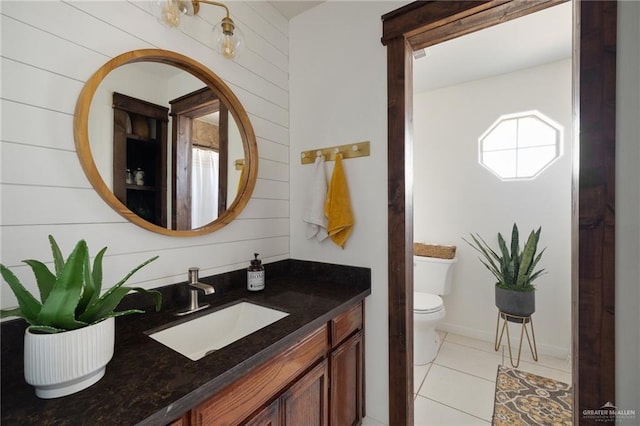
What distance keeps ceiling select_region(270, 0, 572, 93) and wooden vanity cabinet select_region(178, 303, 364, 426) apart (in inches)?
78.6

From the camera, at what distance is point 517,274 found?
7.00 feet

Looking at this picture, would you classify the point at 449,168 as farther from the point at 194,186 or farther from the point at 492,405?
the point at 194,186

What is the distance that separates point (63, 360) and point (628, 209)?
1713 millimetres

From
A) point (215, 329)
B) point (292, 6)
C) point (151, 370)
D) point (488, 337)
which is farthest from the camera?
point (488, 337)

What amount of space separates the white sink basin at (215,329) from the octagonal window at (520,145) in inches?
94.9

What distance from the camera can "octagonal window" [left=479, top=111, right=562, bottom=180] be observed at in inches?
88.8

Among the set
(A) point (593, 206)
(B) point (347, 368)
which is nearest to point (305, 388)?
(B) point (347, 368)

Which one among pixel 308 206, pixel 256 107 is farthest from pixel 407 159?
pixel 256 107

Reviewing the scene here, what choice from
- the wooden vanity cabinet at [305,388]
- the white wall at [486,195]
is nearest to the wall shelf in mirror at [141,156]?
the wooden vanity cabinet at [305,388]

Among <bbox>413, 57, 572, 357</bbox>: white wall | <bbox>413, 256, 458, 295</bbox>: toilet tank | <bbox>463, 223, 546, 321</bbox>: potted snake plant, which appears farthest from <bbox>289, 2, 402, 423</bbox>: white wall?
<bbox>413, 57, 572, 357</bbox>: white wall

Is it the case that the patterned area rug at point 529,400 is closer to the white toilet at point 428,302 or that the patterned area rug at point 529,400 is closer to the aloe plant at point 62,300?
the white toilet at point 428,302

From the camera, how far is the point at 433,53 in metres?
2.09

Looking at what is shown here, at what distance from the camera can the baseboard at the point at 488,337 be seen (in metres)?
2.21

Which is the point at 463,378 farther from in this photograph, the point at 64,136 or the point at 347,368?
the point at 64,136
